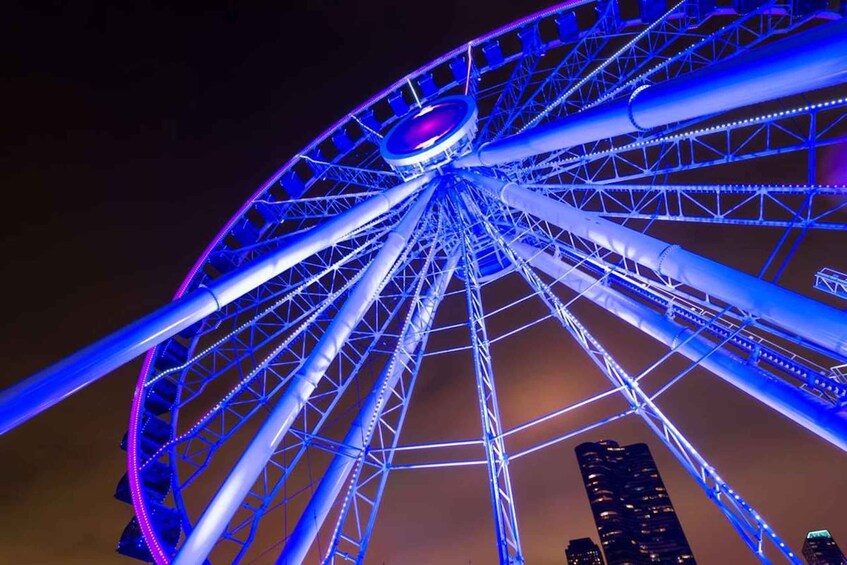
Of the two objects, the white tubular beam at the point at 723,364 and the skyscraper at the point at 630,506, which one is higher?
the skyscraper at the point at 630,506

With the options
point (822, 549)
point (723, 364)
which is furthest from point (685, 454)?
point (822, 549)

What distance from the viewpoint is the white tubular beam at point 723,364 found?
841 cm

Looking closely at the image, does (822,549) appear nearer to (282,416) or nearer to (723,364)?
(723,364)

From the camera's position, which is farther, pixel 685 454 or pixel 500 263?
pixel 500 263

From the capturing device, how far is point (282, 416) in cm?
984

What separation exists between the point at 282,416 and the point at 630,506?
115828 mm

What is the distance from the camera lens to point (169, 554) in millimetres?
11367

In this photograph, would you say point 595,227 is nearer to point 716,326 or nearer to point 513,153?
point 513,153

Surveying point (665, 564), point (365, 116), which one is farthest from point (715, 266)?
point (665, 564)

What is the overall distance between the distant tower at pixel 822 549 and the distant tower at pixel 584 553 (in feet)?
113

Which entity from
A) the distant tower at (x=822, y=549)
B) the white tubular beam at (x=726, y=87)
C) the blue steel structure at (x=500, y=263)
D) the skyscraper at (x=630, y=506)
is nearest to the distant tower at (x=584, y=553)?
the skyscraper at (x=630, y=506)

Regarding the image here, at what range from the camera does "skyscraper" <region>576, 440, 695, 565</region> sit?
101438 mm

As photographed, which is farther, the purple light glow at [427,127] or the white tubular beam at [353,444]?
the purple light glow at [427,127]

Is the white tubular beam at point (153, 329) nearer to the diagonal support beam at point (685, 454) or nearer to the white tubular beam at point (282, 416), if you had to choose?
the white tubular beam at point (282, 416)
